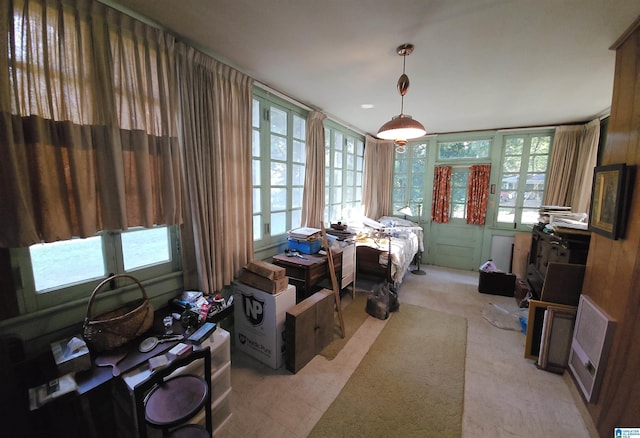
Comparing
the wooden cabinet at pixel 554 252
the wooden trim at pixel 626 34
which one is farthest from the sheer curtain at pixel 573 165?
the wooden trim at pixel 626 34

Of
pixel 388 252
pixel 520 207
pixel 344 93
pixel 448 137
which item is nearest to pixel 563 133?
pixel 520 207

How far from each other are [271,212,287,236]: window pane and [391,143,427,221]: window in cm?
296

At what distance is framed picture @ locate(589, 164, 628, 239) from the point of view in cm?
149

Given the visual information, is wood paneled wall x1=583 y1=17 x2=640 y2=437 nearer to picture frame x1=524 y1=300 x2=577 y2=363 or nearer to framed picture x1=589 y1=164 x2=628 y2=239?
framed picture x1=589 y1=164 x2=628 y2=239

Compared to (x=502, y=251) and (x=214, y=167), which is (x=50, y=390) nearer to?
(x=214, y=167)

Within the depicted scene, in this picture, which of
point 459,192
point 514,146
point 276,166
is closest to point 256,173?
point 276,166

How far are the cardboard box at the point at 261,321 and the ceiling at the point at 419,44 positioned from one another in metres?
1.90

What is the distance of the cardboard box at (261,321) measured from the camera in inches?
78.7

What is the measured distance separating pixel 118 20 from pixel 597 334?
3481 mm

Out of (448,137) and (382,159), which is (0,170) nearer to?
(382,159)

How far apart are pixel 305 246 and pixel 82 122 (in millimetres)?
1977

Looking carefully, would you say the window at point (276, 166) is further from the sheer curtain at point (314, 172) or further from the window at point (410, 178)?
the window at point (410, 178)

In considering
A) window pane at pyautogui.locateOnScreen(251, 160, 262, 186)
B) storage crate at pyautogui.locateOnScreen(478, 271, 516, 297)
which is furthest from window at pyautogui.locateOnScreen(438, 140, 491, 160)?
window pane at pyautogui.locateOnScreen(251, 160, 262, 186)

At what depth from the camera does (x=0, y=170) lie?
1.09m
